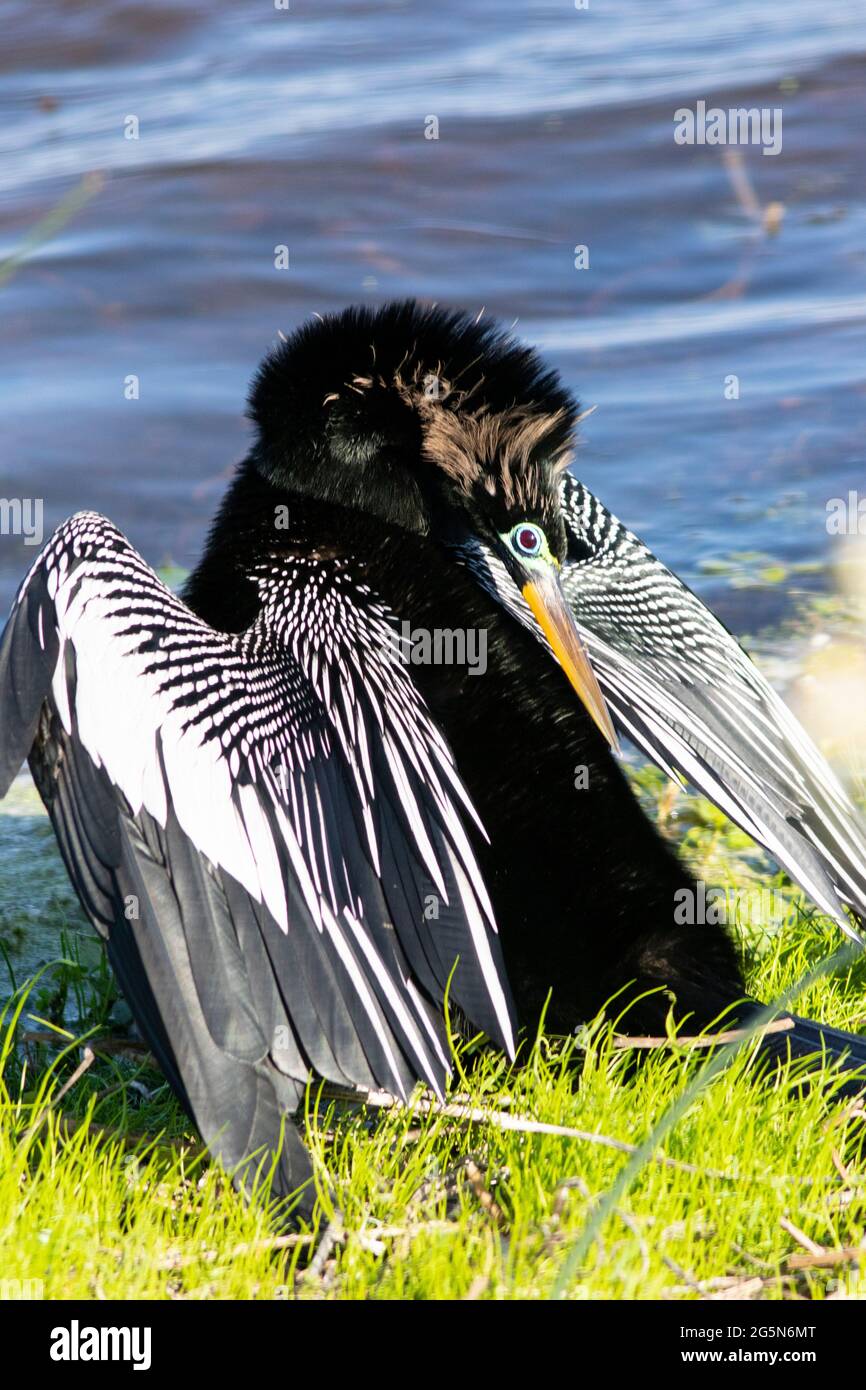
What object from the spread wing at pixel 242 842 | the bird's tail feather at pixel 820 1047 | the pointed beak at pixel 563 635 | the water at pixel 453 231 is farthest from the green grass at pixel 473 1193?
the water at pixel 453 231

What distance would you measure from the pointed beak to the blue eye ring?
39mm

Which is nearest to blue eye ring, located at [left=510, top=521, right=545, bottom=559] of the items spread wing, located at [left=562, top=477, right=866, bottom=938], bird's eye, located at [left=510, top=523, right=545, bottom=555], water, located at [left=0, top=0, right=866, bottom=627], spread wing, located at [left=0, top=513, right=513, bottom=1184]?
bird's eye, located at [left=510, top=523, right=545, bottom=555]

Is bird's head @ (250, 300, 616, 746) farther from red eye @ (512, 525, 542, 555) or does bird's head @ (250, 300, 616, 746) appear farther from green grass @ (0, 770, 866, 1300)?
green grass @ (0, 770, 866, 1300)

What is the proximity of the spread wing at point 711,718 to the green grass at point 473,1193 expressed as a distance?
412 millimetres

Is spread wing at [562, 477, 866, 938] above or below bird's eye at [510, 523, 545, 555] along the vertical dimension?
below

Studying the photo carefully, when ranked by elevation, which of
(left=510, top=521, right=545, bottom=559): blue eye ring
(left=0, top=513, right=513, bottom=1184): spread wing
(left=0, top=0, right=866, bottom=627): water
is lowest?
(left=0, top=513, right=513, bottom=1184): spread wing

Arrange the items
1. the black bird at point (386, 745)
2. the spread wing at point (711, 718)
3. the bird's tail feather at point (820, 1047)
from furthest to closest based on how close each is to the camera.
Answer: the spread wing at point (711, 718) < the bird's tail feather at point (820, 1047) < the black bird at point (386, 745)

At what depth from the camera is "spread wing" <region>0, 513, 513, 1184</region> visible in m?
2.24

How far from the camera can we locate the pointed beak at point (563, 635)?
2.64m

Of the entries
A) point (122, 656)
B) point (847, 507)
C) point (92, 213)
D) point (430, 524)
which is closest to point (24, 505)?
point (92, 213)

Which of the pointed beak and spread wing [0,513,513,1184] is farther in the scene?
the pointed beak

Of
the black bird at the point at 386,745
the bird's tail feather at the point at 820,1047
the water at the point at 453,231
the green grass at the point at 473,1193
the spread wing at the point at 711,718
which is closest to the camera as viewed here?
the green grass at the point at 473,1193

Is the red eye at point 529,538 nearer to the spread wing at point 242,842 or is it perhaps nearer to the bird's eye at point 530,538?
the bird's eye at point 530,538

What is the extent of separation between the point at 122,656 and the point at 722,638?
122 centimetres
